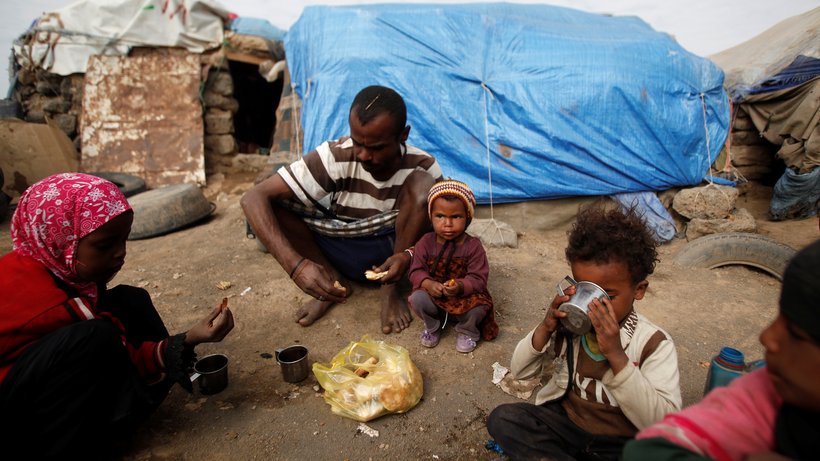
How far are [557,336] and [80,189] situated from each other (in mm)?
1823

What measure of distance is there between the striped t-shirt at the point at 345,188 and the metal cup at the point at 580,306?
1628 mm

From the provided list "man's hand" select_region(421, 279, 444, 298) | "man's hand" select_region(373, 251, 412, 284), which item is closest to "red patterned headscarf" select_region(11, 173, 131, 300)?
"man's hand" select_region(373, 251, 412, 284)

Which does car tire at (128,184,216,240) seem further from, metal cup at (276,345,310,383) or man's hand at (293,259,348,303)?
metal cup at (276,345,310,383)

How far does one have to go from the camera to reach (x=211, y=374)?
2.02 metres

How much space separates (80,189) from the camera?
1.58m

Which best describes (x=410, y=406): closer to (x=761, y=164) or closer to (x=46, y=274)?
(x=46, y=274)

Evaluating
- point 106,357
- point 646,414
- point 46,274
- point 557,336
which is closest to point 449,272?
point 557,336

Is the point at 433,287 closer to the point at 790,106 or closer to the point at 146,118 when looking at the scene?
the point at 790,106

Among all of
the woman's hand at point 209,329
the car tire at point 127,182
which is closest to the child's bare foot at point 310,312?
the woman's hand at point 209,329

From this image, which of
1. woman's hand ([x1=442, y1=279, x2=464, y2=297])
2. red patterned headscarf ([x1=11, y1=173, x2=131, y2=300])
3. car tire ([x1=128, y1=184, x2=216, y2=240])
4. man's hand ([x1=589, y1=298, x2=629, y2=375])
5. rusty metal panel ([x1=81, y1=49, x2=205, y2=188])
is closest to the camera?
man's hand ([x1=589, y1=298, x2=629, y2=375])

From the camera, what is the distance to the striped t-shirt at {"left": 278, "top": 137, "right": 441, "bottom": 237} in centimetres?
273

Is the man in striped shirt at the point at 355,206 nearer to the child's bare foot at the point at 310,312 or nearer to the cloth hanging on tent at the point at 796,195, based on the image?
the child's bare foot at the point at 310,312

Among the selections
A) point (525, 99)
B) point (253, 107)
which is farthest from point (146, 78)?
point (525, 99)

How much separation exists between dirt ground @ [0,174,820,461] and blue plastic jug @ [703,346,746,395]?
24.3 inches
